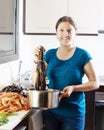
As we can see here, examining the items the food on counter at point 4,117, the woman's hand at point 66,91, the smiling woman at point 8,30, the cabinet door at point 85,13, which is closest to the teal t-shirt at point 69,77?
the woman's hand at point 66,91

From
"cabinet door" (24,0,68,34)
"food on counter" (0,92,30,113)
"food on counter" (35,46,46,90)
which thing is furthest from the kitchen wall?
"food on counter" (35,46,46,90)

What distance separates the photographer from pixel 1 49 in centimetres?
237

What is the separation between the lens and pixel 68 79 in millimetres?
1890

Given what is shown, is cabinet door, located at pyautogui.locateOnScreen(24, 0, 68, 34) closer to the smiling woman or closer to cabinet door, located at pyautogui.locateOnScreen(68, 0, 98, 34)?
cabinet door, located at pyautogui.locateOnScreen(68, 0, 98, 34)

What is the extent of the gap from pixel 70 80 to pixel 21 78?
3.36 ft

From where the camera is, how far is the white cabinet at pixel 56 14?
2.94m

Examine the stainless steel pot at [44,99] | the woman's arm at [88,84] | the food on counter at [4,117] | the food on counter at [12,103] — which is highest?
the woman's arm at [88,84]

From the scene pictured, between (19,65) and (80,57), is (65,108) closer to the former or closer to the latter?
(80,57)

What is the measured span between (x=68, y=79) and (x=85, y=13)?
4.00 ft

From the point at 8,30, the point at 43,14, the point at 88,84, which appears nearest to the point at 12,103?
the point at 88,84

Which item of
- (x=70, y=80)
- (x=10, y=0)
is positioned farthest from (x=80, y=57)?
(x=10, y=0)

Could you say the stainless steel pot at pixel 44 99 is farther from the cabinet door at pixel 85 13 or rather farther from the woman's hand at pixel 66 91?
the cabinet door at pixel 85 13

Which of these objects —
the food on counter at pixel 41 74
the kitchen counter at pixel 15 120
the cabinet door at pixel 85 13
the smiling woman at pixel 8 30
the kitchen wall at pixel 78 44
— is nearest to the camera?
the kitchen counter at pixel 15 120

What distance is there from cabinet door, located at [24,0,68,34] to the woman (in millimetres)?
1038
